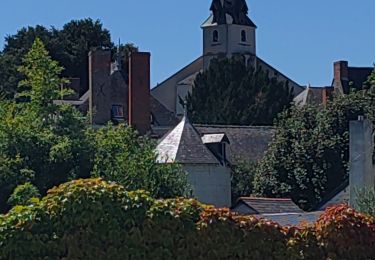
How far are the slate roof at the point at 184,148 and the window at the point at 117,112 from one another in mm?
13988

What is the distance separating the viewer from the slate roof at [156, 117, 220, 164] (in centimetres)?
4350

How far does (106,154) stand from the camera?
38.2 metres

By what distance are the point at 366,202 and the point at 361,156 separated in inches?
386

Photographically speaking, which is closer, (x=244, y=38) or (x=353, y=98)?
(x=353, y=98)

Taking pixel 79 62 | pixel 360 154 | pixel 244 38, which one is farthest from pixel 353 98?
pixel 244 38

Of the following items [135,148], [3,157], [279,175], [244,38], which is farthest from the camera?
[244,38]

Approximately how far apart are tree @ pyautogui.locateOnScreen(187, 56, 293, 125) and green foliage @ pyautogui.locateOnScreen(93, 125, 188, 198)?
38.9m

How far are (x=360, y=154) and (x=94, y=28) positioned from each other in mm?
45234

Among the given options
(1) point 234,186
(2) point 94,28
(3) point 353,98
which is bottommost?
(1) point 234,186

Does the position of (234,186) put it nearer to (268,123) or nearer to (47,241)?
(268,123)

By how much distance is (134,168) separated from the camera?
3716 cm

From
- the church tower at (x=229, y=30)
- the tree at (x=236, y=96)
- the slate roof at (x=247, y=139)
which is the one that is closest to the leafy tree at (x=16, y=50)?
the tree at (x=236, y=96)

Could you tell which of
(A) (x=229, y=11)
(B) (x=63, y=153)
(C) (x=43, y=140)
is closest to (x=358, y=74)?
(A) (x=229, y=11)

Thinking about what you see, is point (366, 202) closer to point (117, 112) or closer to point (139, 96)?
Answer: point (139, 96)
